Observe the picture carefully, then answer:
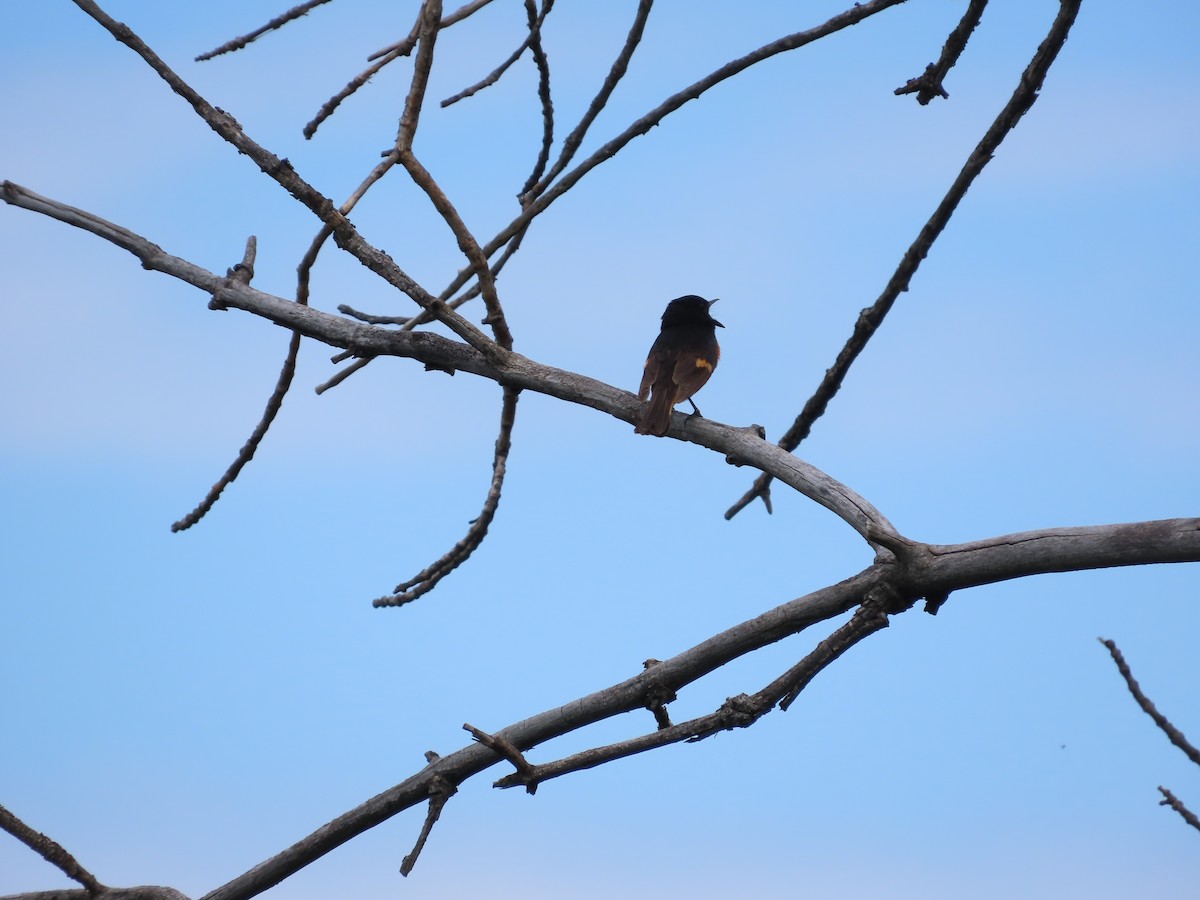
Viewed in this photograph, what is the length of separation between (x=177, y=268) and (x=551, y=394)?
2.17 metres

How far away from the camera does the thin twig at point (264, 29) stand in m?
5.26

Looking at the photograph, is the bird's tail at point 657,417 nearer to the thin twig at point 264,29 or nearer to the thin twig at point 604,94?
the thin twig at point 604,94

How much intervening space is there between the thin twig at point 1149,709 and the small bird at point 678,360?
7.18ft

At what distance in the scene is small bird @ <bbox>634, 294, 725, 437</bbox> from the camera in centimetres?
539

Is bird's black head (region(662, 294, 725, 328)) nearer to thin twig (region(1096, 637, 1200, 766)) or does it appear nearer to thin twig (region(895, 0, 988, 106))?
thin twig (region(895, 0, 988, 106))

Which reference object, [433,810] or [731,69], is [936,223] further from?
[433,810]

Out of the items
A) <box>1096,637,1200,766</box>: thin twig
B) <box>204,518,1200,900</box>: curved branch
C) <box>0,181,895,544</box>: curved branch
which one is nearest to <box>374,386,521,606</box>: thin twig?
<box>0,181,895,544</box>: curved branch

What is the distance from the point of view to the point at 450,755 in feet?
14.1

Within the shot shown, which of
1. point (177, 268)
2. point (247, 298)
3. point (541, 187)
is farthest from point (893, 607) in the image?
point (177, 268)

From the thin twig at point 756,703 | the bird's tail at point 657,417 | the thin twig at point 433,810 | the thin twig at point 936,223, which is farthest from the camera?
the bird's tail at point 657,417

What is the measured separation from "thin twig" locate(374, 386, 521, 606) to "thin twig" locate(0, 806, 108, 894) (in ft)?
6.21

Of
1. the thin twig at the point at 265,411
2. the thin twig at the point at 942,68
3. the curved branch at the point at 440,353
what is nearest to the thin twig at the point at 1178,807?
the curved branch at the point at 440,353

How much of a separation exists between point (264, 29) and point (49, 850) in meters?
3.65

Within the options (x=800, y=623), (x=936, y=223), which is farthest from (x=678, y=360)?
(x=800, y=623)
